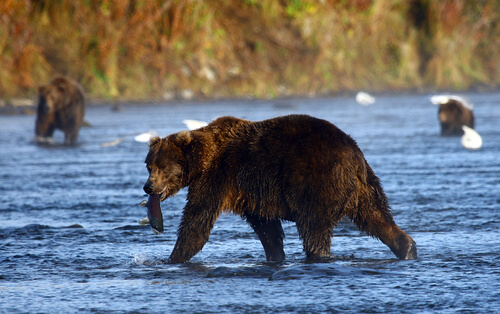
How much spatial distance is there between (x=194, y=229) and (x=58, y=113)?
11.5 meters

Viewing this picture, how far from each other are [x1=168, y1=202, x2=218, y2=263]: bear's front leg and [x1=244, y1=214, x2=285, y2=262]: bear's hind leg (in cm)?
39

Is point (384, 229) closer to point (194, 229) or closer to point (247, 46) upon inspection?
point (194, 229)

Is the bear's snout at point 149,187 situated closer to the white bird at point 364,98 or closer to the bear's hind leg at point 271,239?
the bear's hind leg at point 271,239

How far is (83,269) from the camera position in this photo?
256 inches

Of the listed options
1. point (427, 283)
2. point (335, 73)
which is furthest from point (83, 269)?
point (335, 73)

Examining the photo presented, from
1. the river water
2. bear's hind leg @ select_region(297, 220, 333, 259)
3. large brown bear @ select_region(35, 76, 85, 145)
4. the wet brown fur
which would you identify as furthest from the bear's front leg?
the wet brown fur

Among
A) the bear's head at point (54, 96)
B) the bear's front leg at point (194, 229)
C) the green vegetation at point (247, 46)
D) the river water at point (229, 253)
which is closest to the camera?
the river water at point (229, 253)

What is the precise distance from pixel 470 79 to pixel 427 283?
28260 millimetres

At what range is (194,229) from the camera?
6559 mm

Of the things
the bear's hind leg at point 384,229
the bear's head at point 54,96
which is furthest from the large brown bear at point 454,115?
the bear's hind leg at point 384,229

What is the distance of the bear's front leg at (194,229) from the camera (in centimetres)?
654

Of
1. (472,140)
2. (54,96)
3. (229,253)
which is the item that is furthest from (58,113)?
(229,253)

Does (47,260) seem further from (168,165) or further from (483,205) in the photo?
(483,205)

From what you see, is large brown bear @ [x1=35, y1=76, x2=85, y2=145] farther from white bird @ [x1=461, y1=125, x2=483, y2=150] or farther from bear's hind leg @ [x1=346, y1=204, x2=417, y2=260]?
bear's hind leg @ [x1=346, y1=204, x2=417, y2=260]
